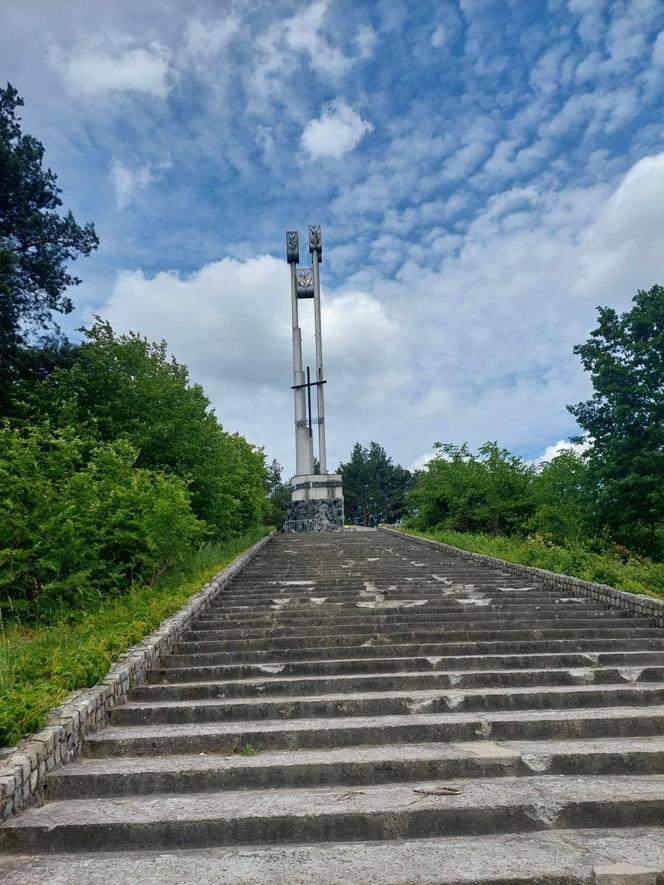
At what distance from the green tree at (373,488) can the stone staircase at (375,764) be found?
57228 mm

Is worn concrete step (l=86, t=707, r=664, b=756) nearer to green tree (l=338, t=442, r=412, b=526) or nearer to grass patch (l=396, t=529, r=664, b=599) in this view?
grass patch (l=396, t=529, r=664, b=599)

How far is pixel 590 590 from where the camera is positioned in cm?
878

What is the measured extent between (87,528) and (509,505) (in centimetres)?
1769

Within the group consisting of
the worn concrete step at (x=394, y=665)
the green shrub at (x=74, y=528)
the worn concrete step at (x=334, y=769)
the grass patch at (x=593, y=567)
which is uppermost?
the green shrub at (x=74, y=528)

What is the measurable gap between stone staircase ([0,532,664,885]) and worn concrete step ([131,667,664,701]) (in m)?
0.02

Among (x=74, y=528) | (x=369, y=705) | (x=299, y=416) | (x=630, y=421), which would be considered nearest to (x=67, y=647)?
(x=74, y=528)

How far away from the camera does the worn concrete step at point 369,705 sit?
4.95 meters

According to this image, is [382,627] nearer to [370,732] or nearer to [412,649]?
[412,649]

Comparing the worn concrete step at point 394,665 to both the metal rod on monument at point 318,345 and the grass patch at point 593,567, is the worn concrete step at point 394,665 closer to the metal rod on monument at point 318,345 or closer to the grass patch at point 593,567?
the grass patch at point 593,567

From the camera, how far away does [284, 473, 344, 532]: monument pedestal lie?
1316 inches

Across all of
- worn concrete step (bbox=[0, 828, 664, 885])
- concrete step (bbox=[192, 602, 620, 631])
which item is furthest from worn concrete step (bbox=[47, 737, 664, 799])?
concrete step (bbox=[192, 602, 620, 631])

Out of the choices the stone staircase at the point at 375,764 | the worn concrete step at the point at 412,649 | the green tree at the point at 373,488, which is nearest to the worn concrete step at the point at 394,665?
the stone staircase at the point at 375,764

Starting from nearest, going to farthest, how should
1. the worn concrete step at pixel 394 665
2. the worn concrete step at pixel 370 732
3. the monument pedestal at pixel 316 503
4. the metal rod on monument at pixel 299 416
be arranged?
the worn concrete step at pixel 370 732 → the worn concrete step at pixel 394 665 → the monument pedestal at pixel 316 503 → the metal rod on monument at pixel 299 416

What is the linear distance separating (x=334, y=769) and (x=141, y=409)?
12.4m
